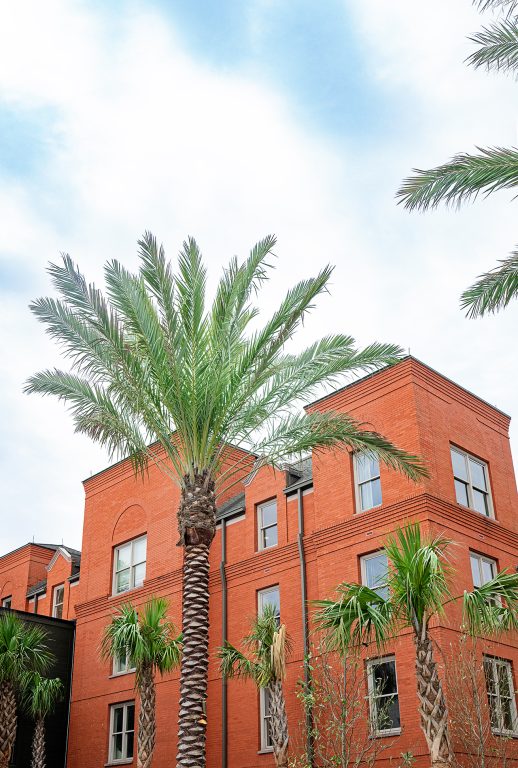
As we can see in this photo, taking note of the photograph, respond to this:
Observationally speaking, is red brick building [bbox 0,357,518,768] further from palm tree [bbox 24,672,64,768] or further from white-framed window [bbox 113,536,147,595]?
palm tree [bbox 24,672,64,768]

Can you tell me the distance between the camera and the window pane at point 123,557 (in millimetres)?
32875

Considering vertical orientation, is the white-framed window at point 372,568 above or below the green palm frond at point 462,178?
below

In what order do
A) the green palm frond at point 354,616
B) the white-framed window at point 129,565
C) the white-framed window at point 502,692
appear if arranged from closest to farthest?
the green palm frond at point 354,616, the white-framed window at point 502,692, the white-framed window at point 129,565

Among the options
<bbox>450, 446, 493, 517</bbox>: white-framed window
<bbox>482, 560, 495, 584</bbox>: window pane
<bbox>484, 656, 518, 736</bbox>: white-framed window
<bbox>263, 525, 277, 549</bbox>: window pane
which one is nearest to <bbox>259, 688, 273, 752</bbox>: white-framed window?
<bbox>263, 525, 277, 549</bbox>: window pane

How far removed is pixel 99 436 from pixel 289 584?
8.84 m

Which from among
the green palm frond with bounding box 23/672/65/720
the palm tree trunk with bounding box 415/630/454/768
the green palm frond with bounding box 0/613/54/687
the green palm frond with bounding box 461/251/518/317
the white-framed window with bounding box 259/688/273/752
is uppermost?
the green palm frond with bounding box 461/251/518/317

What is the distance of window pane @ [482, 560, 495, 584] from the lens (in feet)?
79.2

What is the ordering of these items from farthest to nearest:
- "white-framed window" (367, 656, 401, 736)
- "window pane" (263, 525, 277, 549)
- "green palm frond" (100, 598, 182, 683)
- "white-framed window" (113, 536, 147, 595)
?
"white-framed window" (113, 536, 147, 595), "window pane" (263, 525, 277, 549), "green palm frond" (100, 598, 182, 683), "white-framed window" (367, 656, 401, 736)

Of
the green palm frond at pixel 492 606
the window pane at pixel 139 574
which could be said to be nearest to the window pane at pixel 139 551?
the window pane at pixel 139 574

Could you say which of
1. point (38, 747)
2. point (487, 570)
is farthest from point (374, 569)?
point (38, 747)

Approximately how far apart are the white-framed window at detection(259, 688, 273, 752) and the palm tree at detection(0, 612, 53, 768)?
7331 mm

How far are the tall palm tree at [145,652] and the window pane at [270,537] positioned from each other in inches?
193

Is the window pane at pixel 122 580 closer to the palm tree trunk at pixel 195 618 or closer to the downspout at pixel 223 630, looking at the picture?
the downspout at pixel 223 630

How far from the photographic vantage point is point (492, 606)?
15.3m
